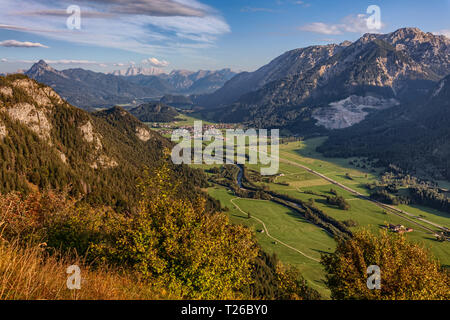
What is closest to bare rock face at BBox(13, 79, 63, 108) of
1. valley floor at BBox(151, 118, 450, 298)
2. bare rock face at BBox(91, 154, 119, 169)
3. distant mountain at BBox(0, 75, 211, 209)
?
distant mountain at BBox(0, 75, 211, 209)

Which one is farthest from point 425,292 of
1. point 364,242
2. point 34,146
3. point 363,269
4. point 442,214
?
point 442,214

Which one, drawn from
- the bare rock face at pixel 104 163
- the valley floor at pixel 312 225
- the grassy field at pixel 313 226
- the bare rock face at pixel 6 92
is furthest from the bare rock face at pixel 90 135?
the valley floor at pixel 312 225

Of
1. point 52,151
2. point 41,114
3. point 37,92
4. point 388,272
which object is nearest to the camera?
point 388,272

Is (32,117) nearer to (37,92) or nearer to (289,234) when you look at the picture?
(37,92)

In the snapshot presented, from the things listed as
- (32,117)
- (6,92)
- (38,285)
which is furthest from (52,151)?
(38,285)

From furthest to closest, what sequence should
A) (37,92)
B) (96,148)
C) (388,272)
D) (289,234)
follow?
(96,148) < (37,92) < (289,234) < (388,272)

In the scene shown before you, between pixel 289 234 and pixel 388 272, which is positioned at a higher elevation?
pixel 388 272

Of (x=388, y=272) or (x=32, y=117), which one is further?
(x=32, y=117)

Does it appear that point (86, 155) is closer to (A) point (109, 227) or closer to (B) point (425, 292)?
(A) point (109, 227)

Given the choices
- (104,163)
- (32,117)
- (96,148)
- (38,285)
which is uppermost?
(32,117)
